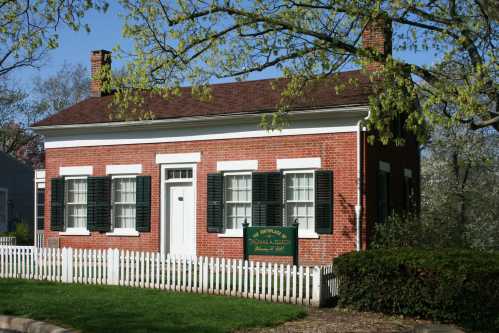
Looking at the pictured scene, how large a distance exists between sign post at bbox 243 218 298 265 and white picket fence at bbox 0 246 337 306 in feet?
4.43

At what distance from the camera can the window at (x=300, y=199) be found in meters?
18.8

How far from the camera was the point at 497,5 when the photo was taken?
12.8 m

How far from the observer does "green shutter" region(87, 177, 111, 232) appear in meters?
21.6

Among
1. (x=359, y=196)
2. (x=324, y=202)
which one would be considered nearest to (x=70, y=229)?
(x=324, y=202)

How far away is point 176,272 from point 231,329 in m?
5.57

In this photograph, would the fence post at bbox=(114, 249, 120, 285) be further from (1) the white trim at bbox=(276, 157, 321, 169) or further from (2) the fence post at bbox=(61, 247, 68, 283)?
(1) the white trim at bbox=(276, 157, 321, 169)

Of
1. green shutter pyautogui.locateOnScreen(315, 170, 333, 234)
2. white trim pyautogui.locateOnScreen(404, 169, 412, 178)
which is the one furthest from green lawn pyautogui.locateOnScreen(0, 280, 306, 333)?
white trim pyautogui.locateOnScreen(404, 169, 412, 178)

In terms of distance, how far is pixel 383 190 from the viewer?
65.3ft

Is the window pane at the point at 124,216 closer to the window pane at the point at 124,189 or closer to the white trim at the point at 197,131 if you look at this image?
the window pane at the point at 124,189

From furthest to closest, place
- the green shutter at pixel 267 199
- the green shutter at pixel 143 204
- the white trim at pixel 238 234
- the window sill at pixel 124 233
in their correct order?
1. the window sill at pixel 124 233
2. the green shutter at pixel 143 204
3. the green shutter at pixel 267 199
4. the white trim at pixel 238 234

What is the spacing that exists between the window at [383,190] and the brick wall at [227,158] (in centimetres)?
135

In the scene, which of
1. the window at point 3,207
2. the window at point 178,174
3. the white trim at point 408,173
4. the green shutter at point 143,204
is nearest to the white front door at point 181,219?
the window at point 178,174

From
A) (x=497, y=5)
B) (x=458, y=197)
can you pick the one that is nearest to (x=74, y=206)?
(x=497, y=5)

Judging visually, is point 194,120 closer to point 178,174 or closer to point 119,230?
point 178,174
